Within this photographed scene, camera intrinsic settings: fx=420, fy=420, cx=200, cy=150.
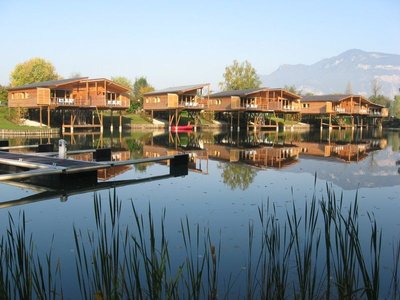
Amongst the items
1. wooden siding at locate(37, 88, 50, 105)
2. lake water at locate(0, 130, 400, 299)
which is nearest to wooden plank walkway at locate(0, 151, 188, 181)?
lake water at locate(0, 130, 400, 299)

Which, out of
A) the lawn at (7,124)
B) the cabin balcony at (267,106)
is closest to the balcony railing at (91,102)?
the lawn at (7,124)

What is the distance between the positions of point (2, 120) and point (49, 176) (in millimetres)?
32186

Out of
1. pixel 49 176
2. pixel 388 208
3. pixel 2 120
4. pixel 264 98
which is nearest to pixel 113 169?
pixel 49 176

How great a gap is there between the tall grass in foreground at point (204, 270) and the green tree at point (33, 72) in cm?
6745

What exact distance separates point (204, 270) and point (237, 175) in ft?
28.9

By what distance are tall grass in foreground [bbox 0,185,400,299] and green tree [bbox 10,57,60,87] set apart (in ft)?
221

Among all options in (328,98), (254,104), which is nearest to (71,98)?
(254,104)

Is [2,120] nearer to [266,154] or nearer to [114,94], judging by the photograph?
[114,94]

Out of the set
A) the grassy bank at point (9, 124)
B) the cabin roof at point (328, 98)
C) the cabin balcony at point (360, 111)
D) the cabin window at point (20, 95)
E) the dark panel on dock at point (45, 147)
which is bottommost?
the dark panel on dock at point (45, 147)

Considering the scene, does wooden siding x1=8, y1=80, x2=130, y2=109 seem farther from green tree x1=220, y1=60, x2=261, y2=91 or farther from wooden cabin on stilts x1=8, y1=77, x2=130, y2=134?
green tree x1=220, y1=60, x2=261, y2=91

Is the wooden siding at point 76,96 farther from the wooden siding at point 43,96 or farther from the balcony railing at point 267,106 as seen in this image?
the balcony railing at point 267,106

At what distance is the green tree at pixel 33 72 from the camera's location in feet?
224

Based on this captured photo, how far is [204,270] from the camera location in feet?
17.9

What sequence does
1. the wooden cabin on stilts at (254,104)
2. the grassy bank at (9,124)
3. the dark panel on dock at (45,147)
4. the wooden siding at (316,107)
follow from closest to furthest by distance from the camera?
the dark panel on dock at (45,147) < the grassy bank at (9,124) < the wooden cabin on stilts at (254,104) < the wooden siding at (316,107)
